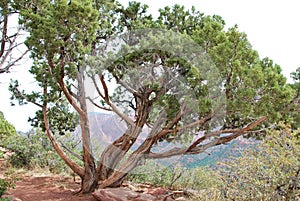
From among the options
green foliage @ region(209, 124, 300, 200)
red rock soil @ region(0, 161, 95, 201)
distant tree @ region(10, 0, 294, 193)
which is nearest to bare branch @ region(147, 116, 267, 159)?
distant tree @ region(10, 0, 294, 193)

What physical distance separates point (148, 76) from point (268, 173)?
331 centimetres

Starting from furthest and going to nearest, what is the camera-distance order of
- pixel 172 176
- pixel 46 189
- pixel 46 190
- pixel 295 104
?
pixel 172 176
pixel 46 189
pixel 46 190
pixel 295 104

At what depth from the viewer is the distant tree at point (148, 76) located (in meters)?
5.39

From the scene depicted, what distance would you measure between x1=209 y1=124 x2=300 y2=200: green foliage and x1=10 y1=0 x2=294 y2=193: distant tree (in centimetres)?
141

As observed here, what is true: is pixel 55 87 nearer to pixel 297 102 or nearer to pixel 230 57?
pixel 230 57

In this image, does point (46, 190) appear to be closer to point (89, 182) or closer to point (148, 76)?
point (89, 182)

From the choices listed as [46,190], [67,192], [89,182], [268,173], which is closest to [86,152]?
[89,182]

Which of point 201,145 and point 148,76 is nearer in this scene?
point 148,76

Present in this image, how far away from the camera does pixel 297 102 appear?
6113mm

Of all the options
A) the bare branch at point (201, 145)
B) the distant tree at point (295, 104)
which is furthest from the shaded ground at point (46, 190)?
the distant tree at point (295, 104)

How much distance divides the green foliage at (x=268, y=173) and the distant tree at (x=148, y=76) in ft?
4.63

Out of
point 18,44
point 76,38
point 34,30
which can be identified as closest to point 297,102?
point 76,38

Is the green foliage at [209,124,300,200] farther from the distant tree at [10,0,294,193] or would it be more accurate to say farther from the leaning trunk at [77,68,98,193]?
the leaning trunk at [77,68,98,193]

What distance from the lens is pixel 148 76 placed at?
21.2 feet
